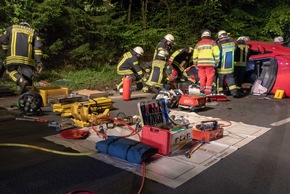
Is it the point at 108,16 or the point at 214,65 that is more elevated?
the point at 108,16

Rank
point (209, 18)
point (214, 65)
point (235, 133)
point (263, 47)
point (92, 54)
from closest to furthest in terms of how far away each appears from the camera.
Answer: point (235, 133), point (214, 65), point (263, 47), point (92, 54), point (209, 18)

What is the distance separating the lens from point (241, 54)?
9016 mm

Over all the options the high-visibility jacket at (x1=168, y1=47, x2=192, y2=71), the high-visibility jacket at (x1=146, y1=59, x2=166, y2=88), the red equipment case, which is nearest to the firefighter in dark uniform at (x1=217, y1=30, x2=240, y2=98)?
the high-visibility jacket at (x1=168, y1=47, x2=192, y2=71)

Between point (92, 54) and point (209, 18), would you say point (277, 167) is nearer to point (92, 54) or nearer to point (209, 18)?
point (92, 54)

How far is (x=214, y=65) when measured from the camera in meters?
8.49

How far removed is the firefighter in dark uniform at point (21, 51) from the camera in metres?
6.55

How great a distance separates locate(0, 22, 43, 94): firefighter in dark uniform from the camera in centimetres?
655

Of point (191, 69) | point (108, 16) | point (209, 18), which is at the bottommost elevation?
point (191, 69)

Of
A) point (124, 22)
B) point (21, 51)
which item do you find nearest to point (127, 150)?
point (21, 51)

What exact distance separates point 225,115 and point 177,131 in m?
2.81

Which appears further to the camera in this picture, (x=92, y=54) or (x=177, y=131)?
(x=92, y=54)

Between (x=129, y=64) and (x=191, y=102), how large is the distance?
10.4ft

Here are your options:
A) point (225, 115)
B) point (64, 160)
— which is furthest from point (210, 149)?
point (225, 115)

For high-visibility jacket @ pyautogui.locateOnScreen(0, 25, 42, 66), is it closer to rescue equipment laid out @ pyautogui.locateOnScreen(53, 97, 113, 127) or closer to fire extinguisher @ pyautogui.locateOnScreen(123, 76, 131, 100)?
rescue equipment laid out @ pyautogui.locateOnScreen(53, 97, 113, 127)
